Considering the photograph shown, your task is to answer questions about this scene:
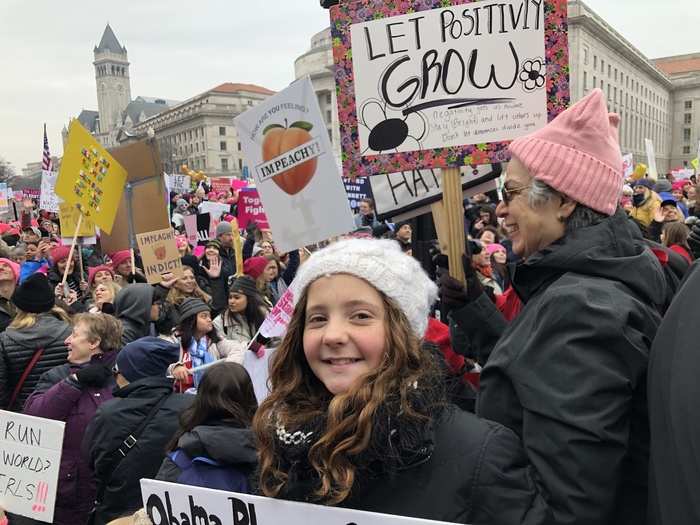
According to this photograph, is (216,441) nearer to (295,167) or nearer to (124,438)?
(124,438)

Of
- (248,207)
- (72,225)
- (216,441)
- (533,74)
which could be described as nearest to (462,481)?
(216,441)

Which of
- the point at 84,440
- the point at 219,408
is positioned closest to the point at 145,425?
the point at 84,440

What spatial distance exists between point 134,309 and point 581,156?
389cm

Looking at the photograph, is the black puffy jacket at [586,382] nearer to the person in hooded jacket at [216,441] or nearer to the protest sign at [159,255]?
the person in hooded jacket at [216,441]

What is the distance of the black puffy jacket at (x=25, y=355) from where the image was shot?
12.8 feet

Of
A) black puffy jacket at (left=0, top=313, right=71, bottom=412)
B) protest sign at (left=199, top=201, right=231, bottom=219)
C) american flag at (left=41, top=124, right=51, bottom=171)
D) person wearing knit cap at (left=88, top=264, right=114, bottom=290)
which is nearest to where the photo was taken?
black puffy jacket at (left=0, top=313, right=71, bottom=412)

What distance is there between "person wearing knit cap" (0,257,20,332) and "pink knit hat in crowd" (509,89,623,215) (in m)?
4.94

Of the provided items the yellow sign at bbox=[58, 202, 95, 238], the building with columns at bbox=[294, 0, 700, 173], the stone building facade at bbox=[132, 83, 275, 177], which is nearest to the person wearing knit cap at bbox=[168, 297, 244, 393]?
the yellow sign at bbox=[58, 202, 95, 238]

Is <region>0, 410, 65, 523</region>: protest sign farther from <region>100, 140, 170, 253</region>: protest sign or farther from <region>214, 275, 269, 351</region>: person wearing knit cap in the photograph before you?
<region>100, 140, 170, 253</region>: protest sign

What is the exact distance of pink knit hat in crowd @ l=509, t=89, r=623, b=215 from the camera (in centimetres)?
166

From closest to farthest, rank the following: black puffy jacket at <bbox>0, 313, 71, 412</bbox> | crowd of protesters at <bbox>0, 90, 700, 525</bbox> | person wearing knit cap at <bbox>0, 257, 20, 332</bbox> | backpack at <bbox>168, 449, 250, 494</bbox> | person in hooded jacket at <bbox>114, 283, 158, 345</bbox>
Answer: crowd of protesters at <bbox>0, 90, 700, 525</bbox> → backpack at <bbox>168, 449, 250, 494</bbox> → black puffy jacket at <bbox>0, 313, 71, 412</bbox> → person in hooded jacket at <bbox>114, 283, 158, 345</bbox> → person wearing knit cap at <bbox>0, 257, 20, 332</bbox>

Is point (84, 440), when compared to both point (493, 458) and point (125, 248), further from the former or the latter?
point (125, 248)

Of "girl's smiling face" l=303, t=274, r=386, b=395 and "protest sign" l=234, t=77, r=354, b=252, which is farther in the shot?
"protest sign" l=234, t=77, r=354, b=252

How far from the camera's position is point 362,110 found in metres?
2.80
